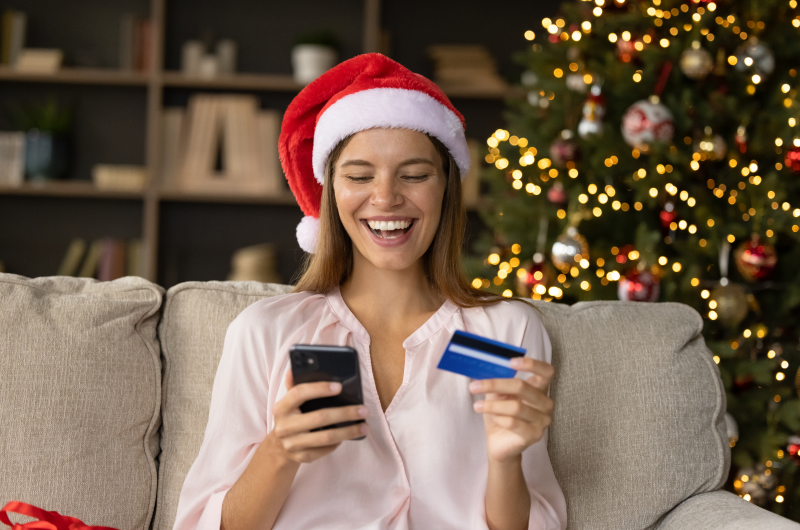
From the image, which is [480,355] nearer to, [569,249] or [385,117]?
[385,117]

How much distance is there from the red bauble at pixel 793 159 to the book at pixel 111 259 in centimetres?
260

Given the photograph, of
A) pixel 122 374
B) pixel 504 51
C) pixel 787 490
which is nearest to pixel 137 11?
pixel 504 51

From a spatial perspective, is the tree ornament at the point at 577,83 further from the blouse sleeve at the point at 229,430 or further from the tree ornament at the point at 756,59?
the blouse sleeve at the point at 229,430

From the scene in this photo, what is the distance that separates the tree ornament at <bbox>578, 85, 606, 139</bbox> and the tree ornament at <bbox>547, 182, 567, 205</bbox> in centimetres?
18

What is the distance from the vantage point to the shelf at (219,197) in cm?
316

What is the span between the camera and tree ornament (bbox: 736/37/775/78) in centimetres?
219

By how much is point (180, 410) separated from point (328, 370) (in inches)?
23.3

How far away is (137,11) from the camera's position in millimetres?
3330

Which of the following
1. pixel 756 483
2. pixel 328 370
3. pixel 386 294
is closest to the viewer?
pixel 328 370

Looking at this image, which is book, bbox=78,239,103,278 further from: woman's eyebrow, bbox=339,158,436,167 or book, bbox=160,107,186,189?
woman's eyebrow, bbox=339,158,436,167

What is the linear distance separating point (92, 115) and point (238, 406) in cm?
261

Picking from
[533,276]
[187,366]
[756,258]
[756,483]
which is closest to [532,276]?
[533,276]

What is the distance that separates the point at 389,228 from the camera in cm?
130

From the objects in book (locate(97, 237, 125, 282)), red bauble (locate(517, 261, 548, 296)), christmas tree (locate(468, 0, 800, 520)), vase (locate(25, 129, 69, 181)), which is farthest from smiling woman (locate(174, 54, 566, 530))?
vase (locate(25, 129, 69, 181))
